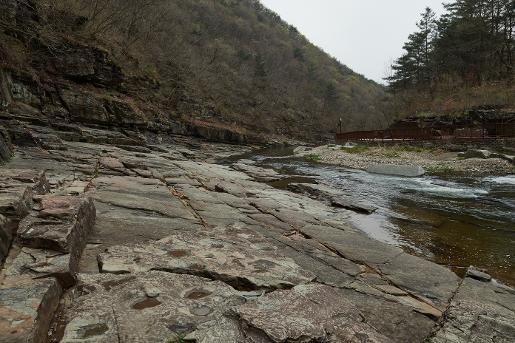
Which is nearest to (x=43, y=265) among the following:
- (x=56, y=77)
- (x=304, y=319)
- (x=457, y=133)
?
(x=304, y=319)

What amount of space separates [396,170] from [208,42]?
173 feet

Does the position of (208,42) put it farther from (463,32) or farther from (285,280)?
(285,280)

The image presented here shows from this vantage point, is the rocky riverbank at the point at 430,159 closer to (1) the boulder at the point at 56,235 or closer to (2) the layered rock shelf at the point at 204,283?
(2) the layered rock shelf at the point at 204,283

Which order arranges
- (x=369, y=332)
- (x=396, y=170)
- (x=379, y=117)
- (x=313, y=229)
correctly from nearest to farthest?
(x=369, y=332) → (x=313, y=229) → (x=396, y=170) → (x=379, y=117)

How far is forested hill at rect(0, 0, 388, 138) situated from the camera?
20.2 m

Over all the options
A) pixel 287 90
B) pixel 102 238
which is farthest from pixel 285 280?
pixel 287 90

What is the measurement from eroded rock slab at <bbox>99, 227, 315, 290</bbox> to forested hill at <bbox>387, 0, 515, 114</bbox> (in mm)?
34139

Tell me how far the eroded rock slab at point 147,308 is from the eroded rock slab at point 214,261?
16 cm

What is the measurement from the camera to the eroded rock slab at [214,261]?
3123mm

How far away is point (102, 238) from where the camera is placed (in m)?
3.72

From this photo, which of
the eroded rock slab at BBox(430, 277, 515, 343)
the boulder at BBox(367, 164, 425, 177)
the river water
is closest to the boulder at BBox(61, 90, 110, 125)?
the river water

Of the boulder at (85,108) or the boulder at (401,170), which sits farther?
the boulder at (85,108)

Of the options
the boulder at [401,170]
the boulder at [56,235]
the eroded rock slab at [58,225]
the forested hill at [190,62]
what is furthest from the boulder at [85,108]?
the boulder at [56,235]

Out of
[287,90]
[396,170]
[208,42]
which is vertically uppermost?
[208,42]
